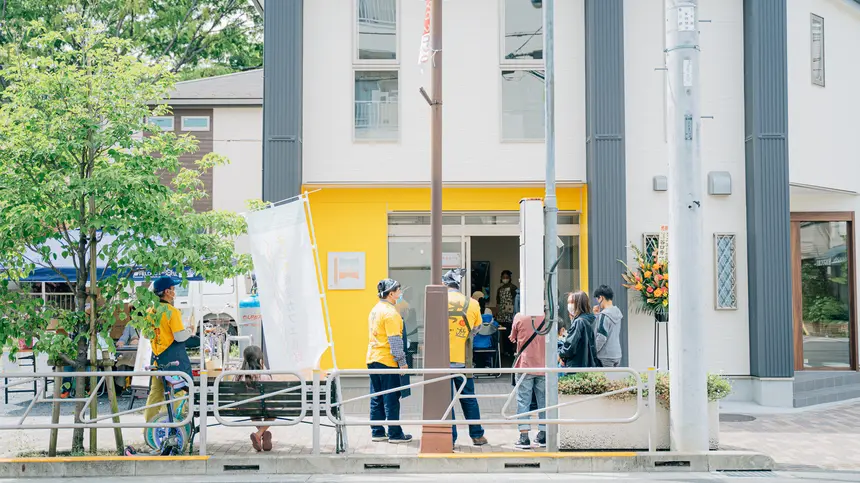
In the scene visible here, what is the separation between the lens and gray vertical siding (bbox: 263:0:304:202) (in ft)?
43.7

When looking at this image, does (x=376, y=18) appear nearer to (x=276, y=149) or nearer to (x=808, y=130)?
(x=276, y=149)

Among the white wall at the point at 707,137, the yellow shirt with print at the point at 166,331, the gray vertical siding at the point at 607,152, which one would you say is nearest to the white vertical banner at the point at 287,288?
the yellow shirt with print at the point at 166,331

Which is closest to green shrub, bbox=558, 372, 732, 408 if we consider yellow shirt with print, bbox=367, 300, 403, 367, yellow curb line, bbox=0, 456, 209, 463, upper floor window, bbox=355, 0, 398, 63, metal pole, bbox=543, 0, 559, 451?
metal pole, bbox=543, 0, 559, 451

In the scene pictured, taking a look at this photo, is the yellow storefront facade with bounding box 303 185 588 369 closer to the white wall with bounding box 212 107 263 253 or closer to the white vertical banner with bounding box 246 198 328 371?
the white vertical banner with bounding box 246 198 328 371

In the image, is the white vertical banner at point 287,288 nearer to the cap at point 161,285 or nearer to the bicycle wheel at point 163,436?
the cap at point 161,285

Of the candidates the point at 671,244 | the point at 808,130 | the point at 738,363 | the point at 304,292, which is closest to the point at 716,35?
the point at 808,130

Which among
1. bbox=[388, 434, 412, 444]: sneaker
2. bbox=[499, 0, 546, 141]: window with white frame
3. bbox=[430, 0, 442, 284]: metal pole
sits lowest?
bbox=[388, 434, 412, 444]: sneaker

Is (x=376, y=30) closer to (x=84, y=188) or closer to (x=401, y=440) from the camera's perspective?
(x=84, y=188)

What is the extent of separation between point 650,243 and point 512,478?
20.4ft

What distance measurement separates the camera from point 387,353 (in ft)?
32.7

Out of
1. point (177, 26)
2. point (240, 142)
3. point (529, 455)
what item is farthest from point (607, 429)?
point (177, 26)

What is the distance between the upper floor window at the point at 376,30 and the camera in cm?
1385

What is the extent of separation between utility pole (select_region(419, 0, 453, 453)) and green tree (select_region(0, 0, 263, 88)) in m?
14.7

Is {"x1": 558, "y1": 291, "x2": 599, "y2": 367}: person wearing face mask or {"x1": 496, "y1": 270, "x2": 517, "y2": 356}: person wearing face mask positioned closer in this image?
{"x1": 558, "y1": 291, "x2": 599, "y2": 367}: person wearing face mask
